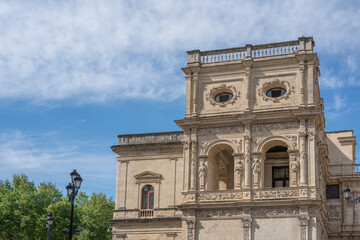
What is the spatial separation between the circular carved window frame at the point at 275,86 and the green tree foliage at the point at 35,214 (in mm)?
23014

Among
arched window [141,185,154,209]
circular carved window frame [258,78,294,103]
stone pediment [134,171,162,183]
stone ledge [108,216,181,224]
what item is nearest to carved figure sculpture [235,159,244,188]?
circular carved window frame [258,78,294,103]

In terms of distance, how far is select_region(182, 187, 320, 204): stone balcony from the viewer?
113ft

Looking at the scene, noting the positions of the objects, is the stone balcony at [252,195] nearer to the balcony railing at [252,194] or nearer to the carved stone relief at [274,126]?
the balcony railing at [252,194]

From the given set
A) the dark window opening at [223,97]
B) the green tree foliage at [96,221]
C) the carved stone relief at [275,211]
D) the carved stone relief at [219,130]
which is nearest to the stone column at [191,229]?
the carved stone relief at [275,211]

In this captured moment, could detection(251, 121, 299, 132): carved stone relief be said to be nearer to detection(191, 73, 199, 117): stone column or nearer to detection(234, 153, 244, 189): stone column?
detection(234, 153, 244, 189): stone column

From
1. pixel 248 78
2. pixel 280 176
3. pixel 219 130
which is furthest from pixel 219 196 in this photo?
pixel 248 78

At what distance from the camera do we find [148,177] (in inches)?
1713

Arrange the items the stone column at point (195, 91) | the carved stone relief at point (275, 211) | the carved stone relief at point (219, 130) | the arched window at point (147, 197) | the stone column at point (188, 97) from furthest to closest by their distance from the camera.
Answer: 1. the arched window at point (147, 197)
2. the stone column at point (188, 97)
3. the stone column at point (195, 91)
4. the carved stone relief at point (219, 130)
5. the carved stone relief at point (275, 211)

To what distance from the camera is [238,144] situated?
3728 cm

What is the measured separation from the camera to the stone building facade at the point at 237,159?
35188mm

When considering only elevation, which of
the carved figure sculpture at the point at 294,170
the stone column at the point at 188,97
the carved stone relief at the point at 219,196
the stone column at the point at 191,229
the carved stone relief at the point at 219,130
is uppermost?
the stone column at the point at 188,97

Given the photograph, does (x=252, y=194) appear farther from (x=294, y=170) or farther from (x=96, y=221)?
(x=96, y=221)

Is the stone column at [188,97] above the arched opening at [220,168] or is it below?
above

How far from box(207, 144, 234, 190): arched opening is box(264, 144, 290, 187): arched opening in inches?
110
